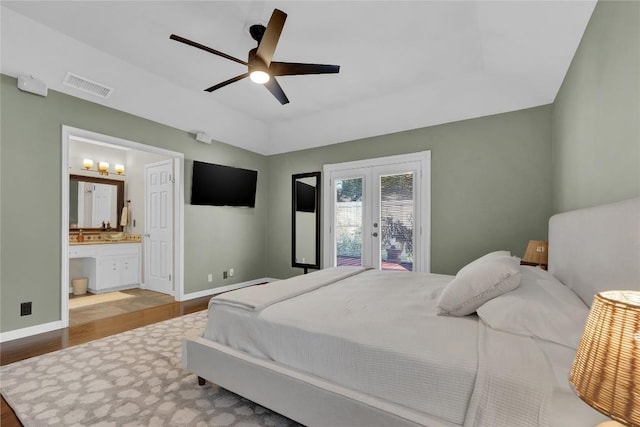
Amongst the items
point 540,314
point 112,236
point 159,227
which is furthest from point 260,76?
point 112,236

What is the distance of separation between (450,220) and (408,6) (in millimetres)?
2510

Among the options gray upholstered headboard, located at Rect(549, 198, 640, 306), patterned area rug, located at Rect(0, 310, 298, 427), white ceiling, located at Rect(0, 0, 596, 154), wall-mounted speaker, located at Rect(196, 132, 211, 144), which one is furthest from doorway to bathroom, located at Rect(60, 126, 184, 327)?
gray upholstered headboard, located at Rect(549, 198, 640, 306)

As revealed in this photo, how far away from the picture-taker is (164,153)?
13.3ft

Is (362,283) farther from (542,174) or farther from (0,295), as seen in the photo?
(0,295)

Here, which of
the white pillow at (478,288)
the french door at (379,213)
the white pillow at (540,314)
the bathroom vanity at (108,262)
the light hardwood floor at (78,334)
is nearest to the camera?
the white pillow at (540,314)

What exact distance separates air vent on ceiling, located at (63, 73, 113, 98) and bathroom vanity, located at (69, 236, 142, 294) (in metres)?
2.62

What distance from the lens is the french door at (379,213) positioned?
404 centimetres

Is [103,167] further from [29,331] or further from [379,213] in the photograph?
[379,213]

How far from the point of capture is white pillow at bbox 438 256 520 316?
147 cm

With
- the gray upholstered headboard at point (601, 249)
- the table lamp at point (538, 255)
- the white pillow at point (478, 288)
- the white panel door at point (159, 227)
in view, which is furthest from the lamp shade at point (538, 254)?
the white panel door at point (159, 227)

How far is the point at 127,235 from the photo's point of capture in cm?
527

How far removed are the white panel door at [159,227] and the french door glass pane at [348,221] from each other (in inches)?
103

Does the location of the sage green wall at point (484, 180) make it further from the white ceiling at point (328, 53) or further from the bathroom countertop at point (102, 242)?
the bathroom countertop at point (102, 242)

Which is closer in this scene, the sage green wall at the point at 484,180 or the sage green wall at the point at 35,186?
the sage green wall at the point at 35,186
